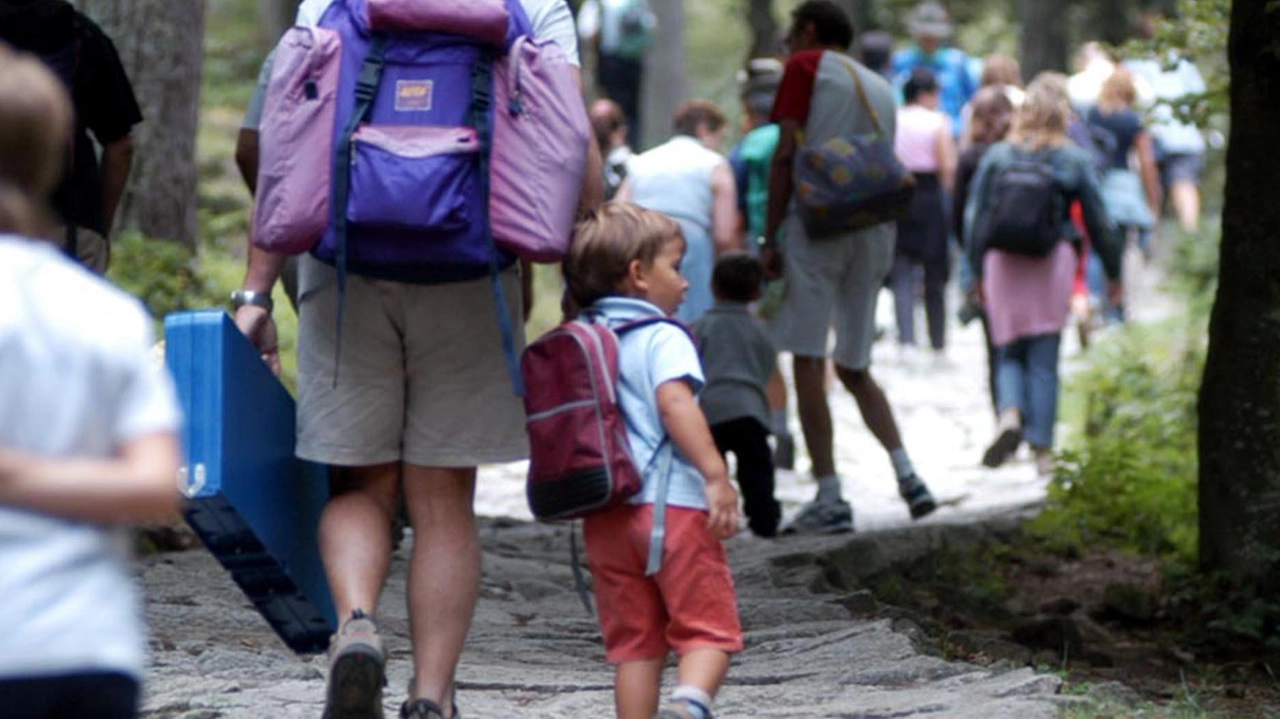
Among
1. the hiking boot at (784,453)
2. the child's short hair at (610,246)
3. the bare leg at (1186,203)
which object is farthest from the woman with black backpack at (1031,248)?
the bare leg at (1186,203)

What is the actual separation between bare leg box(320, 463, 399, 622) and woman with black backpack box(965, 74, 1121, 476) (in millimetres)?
7499

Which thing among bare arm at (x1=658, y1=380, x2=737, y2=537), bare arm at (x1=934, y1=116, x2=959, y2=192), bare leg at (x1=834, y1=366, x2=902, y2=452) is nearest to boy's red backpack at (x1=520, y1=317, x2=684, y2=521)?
bare arm at (x1=658, y1=380, x2=737, y2=537)

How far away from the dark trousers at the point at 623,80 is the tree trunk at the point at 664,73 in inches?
82.3

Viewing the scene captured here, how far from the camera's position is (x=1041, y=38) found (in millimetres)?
28844

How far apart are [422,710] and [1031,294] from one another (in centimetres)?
817

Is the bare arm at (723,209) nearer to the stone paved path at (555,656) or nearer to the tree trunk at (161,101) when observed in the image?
the stone paved path at (555,656)

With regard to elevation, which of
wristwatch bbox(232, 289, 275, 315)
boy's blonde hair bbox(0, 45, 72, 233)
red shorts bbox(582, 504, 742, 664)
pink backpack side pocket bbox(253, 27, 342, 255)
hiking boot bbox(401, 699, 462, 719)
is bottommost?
hiking boot bbox(401, 699, 462, 719)

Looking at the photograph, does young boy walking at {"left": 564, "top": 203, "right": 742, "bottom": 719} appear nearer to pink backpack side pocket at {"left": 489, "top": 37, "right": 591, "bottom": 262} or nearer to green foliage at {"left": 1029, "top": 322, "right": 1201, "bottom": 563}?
pink backpack side pocket at {"left": 489, "top": 37, "right": 591, "bottom": 262}

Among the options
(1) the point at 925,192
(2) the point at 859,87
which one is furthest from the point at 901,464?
(1) the point at 925,192

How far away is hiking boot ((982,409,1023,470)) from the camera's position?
1370cm

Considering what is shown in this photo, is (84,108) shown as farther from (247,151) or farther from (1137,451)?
(1137,451)

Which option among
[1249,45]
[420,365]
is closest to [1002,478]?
[1249,45]

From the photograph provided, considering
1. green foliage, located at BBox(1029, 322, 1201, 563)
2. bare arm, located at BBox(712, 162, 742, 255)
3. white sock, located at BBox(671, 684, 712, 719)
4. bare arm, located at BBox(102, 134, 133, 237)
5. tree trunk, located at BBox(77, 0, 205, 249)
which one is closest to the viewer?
white sock, located at BBox(671, 684, 712, 719)

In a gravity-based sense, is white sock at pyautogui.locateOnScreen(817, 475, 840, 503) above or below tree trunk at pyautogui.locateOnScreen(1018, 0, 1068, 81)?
below
